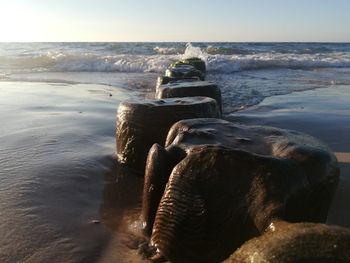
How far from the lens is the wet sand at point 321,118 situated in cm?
362

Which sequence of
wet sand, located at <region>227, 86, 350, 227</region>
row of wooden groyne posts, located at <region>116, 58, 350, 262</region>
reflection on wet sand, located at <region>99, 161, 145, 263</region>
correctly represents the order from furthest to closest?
1. wet sand, located at <region>227, 86, 350, 227</region>
2. reflection on wet sand, located at <region>99, 161, 145, 263</region>
3. row of wooden groyne posts, located at <region>116, 58, 350, 262</region>

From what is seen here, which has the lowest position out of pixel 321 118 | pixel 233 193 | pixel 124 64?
pixel 124 64

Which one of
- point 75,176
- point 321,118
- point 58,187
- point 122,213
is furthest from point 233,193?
point 321,118

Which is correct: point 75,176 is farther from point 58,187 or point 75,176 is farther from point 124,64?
point 124,64

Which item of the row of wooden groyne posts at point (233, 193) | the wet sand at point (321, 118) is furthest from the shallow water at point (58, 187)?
the wet sand at point (321, 118)

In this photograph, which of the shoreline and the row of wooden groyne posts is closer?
the row of wooden groyne posts

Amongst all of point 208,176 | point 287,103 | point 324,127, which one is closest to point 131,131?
point 208,176

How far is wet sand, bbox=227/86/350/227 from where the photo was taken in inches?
143

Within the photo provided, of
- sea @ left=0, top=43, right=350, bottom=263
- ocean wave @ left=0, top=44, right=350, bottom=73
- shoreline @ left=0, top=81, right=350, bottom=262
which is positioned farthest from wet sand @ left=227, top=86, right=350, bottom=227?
ocean wave @ left=0, top=44, right=350, bottom=73

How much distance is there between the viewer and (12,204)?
311 centimetres

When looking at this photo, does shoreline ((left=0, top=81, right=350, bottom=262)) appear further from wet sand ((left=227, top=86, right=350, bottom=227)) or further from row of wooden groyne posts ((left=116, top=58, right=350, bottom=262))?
row of wooden groyne posts ((left=116, top=58, right=350, bottom=262))

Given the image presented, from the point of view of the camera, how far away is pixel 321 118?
6.63m

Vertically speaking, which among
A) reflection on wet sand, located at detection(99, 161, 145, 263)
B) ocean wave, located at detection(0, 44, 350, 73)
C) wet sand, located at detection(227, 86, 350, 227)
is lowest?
ocean wave, located at detection(0, 44, 350, 73)

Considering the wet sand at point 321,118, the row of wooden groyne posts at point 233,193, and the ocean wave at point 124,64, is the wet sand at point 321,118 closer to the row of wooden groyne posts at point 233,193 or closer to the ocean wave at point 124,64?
the row of wooden groyne posts at point 233,193
